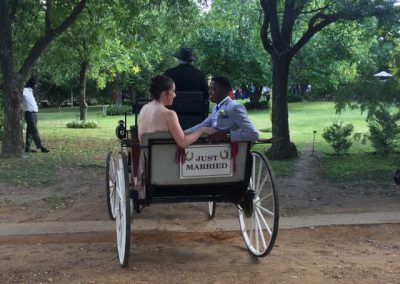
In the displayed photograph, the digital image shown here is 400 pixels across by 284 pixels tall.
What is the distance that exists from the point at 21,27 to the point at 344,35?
8707 mm

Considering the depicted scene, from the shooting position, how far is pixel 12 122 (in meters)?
12.3

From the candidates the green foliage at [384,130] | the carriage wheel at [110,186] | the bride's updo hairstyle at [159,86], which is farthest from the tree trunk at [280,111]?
the bride's updo hairstyle at [159,86]

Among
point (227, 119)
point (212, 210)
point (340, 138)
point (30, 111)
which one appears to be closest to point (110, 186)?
point (212, 210)

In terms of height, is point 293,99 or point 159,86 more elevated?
point 159,86

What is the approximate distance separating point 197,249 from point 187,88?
2.74 metres

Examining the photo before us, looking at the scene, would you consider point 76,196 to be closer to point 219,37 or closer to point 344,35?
point 344,35

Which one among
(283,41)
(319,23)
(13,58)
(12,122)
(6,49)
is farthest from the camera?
(13,58)

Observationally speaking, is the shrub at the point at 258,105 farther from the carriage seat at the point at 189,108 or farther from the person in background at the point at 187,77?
the carriage seat at the point at 189,108

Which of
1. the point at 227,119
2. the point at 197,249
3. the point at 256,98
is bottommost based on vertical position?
the point at 197,249

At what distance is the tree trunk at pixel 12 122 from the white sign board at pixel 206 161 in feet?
26.9

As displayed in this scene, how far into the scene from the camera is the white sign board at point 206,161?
5090 mm

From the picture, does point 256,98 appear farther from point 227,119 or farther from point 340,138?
point 227,119

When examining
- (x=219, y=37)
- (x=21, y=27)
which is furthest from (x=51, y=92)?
(x=21, y=27)

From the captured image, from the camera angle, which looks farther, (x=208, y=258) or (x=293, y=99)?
(x=293, y=99)
